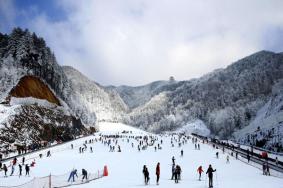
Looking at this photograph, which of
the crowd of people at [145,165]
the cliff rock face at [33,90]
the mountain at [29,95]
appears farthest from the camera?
the cliff rock face at [33,90]

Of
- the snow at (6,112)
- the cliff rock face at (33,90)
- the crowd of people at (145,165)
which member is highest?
the cliff rock face at (33,90)

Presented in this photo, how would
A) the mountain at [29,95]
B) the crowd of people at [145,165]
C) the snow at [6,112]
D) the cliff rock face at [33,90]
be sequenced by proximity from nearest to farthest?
the crowd of people at [145,165] → the snow at [6,112] → the mountain at [29,95] → the cliff rock face at [33,90]

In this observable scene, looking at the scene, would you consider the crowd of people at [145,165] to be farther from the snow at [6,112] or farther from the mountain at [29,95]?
the snow at [6,112]

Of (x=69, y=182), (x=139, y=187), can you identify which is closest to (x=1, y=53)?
(x=69, y=182)

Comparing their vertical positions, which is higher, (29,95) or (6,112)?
(29,95)

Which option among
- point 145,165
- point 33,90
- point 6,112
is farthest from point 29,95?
point 145,165

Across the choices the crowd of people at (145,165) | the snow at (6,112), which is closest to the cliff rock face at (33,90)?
the snow at (6,112)

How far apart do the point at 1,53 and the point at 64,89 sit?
2650 centimetres

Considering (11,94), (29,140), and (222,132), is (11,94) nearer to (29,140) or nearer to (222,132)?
(29,140)

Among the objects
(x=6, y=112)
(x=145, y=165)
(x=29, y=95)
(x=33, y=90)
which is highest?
(x=33, y=90)

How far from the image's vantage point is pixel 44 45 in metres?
98.6

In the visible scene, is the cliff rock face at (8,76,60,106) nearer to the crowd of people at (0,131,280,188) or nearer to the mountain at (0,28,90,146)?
the mountain at (0,28,90,146)

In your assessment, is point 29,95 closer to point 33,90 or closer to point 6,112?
point 33,90

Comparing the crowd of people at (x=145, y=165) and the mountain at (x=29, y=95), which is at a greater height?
the mountain at (x=29, y=95)
